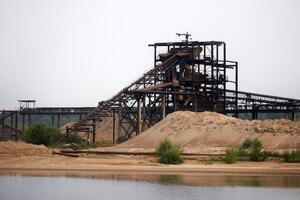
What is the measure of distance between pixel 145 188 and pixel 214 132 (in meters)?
29.5

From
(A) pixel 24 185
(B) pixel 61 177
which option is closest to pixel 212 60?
(B) pixel 61 177

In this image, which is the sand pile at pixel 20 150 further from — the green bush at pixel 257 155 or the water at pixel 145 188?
the green bush at pixel 257 155

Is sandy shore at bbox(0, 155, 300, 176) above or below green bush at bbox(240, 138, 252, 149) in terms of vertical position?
below

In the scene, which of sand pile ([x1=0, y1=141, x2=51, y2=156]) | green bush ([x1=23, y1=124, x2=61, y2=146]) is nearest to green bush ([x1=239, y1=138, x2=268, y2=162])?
sand pile ([x1=0, y1=141, x2=51, y2=156])

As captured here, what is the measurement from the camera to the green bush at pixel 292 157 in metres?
64.1

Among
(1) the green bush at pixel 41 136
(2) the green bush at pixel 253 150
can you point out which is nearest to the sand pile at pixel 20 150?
(1) the green bush at pixel 41 136

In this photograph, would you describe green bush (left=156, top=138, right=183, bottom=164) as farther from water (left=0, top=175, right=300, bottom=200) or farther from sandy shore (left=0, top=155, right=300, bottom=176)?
water (left=0, top=175, right=300, bottom=200)

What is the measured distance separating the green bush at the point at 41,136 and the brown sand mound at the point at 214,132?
1277 centimetres

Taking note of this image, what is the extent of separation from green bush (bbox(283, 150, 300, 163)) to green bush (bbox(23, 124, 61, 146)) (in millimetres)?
34174

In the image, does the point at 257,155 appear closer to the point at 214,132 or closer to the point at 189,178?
the point at 189,178

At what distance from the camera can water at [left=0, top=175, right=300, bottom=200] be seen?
4525 cm

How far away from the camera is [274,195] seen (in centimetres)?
4634

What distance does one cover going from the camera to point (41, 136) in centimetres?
9106

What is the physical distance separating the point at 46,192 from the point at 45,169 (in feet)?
56.9
